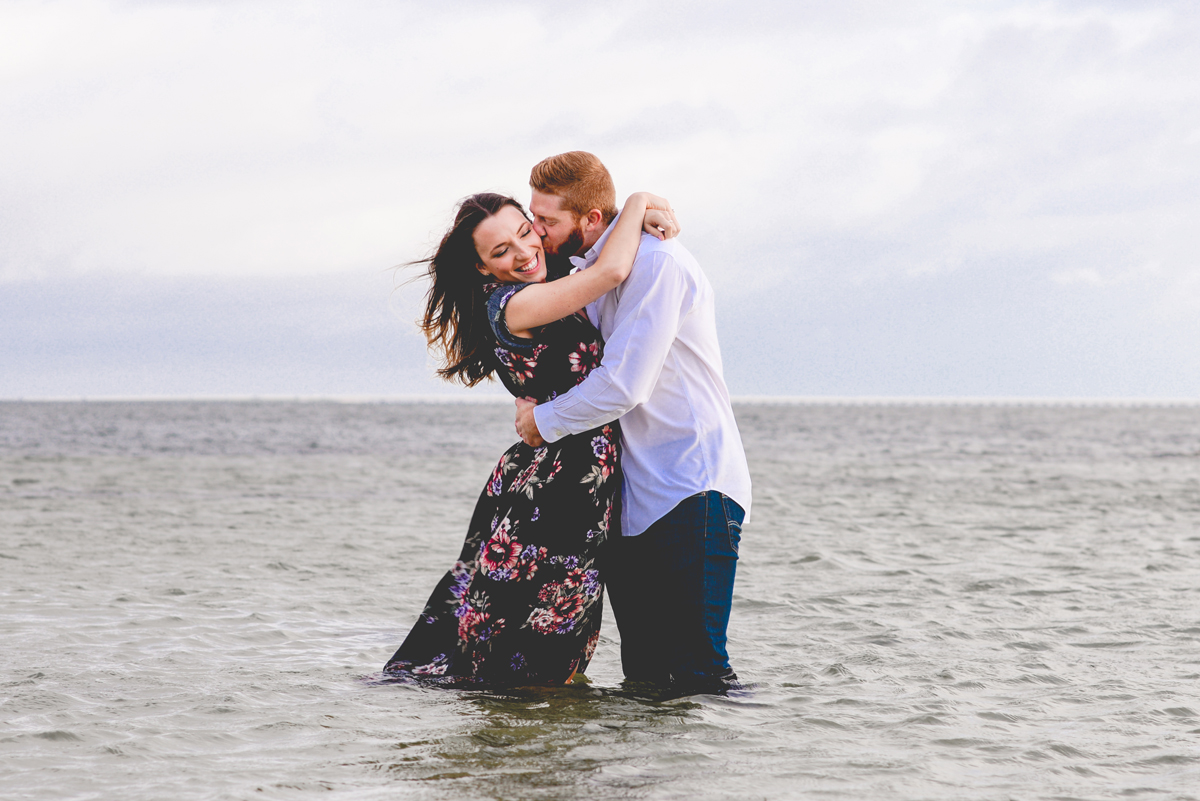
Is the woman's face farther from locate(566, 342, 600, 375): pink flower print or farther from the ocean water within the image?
the ocean water

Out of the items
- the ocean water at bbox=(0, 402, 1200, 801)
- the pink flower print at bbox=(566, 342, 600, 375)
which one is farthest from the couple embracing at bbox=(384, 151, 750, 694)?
the ocean water at bbox=(0, 402, 1200, 801)

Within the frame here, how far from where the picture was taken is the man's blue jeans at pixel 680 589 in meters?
3.56

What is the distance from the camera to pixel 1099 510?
43.2ft

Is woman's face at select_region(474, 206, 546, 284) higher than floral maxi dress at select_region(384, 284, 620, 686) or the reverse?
higher

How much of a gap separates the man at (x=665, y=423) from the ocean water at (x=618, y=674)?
0.52 m

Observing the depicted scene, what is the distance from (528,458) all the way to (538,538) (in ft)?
1.03

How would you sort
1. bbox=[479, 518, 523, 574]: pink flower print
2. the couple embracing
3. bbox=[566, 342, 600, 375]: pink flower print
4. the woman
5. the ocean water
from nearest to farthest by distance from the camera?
1. the ocean water
2. the couple embracing
3. the woman
4. bbox=[566, 342, 600, 375]: pink flower print
5. bbox=[479, 518, 523, 574]: pink flower print

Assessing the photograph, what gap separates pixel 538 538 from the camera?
150 inches

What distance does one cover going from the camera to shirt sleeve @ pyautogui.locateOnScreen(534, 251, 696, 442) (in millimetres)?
3346

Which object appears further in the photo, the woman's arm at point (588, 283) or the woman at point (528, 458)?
the woman at point (528, 458)

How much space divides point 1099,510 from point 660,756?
11.7 m

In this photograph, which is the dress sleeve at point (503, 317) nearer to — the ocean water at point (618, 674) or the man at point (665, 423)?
the man at point (665, 423)

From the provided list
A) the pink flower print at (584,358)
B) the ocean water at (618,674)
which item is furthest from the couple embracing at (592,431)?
the ocean water at (618,674)

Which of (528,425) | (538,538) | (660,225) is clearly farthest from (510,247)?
(538,538)
